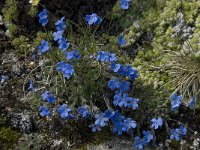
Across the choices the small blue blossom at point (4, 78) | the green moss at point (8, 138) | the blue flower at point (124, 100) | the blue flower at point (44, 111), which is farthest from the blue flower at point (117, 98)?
the small blue blossom at point (4, 78)

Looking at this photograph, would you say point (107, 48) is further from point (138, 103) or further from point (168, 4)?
point (168, 4)

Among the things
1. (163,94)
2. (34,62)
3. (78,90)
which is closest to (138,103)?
(163,94)

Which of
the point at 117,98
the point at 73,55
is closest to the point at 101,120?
the point at 117,98

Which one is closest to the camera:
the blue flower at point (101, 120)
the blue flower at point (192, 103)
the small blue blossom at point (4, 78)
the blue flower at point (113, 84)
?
the blue flower at point (101, 120)

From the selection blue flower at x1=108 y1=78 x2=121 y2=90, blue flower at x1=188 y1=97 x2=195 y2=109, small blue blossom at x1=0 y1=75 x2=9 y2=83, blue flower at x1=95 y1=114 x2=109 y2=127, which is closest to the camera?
blue flower at x1=95 y1=114 x2=109 y2=127

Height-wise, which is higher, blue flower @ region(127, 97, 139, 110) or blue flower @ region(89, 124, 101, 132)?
blue flower @ region(127, 97, 139, 110)

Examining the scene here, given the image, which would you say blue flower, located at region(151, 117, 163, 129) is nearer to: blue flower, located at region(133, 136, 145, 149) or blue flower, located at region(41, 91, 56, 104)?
blue flower, located at region(133, 136, 145, 149)

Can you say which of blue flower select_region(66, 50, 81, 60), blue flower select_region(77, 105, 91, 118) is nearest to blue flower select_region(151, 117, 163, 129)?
blue flower select_region(77, 105, 91, 118)

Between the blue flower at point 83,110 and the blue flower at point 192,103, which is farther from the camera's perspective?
the blue flower at point 192,103

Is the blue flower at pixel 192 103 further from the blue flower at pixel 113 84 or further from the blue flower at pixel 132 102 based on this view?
the blue flower at pixel 113 84
